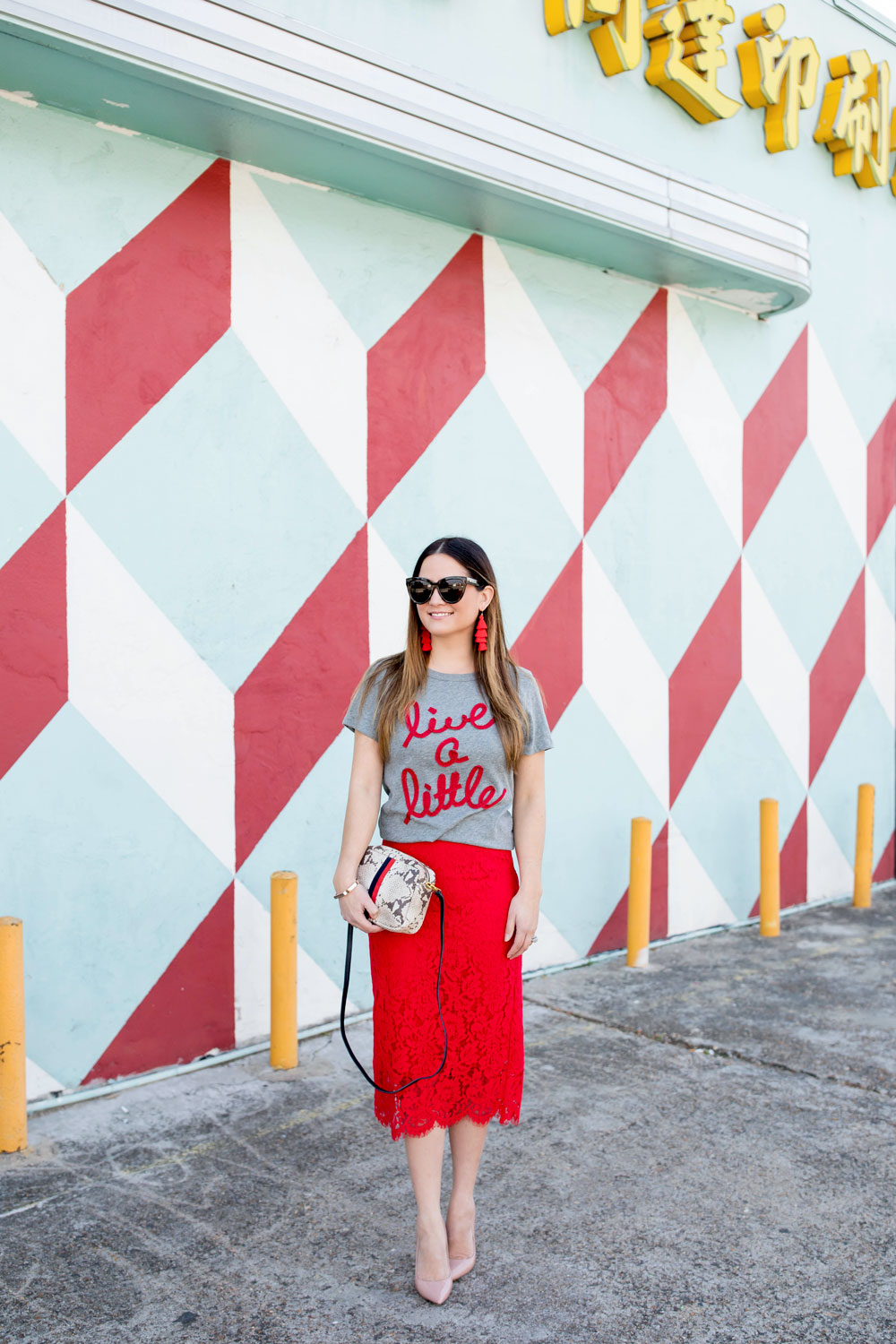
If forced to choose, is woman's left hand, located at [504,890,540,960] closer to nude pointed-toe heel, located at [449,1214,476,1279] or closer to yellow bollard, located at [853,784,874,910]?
nude pointed-toe heel, located at [449,1214,476,1279]

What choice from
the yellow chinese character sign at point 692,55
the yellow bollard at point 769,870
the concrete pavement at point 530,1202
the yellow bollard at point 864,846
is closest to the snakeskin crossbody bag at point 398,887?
the concrete pavement at point 530,1202

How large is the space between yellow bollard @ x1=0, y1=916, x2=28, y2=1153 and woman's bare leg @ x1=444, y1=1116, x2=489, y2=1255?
1455mm

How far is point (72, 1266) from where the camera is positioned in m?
2.82

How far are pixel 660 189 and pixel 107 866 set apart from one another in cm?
372

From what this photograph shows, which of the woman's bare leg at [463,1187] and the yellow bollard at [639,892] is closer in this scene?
the woman's bare leg at [463,1187]

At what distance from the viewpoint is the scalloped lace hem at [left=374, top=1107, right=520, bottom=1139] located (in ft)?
8.79

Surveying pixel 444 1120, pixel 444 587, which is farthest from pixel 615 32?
pixel 444 1120

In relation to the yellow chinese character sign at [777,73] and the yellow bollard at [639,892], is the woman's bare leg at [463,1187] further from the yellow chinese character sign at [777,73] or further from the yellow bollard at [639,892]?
the yellow chinese character sign at [777,73]

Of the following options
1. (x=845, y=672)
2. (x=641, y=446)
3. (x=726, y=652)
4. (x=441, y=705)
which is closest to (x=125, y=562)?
(x=441, y=705)

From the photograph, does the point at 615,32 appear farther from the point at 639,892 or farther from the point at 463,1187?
the point at 463,1187

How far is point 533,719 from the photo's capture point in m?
2.84

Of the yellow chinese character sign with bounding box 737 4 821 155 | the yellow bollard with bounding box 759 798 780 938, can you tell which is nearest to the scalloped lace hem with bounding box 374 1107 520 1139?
the yellow bollard with bounding box 759 798 780 938

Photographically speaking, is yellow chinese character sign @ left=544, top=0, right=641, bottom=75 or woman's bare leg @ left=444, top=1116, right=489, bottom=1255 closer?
woman's bare leg @ left=444, top=1116, right=489, bottom=1255

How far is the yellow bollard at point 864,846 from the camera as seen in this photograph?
266 inches
